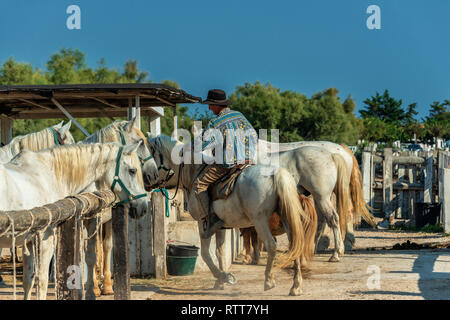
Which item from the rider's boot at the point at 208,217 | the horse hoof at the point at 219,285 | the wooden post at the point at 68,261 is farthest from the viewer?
the horse hoof at the point at 219,285

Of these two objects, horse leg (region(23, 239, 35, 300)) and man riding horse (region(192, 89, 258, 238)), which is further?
man riding horse (region(192, 89, 258, 238))

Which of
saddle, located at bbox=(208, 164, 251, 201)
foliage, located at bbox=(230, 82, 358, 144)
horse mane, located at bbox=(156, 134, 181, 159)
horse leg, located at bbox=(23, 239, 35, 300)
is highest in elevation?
foliage, located at bbox=(230, 82, 358, 144)

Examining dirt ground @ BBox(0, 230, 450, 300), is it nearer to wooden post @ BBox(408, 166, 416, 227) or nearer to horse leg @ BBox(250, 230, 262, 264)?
horse leg @ BBox(250, 230, 262, 264)

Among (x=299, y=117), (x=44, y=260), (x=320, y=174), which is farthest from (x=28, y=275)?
(x=299, y=117)

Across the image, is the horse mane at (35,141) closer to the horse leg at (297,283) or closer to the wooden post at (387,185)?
the horse leg at (297,283)

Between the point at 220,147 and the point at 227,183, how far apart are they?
19.3 inches

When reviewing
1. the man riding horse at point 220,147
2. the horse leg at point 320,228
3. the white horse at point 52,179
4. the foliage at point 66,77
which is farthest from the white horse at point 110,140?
the foliage at point 66,77

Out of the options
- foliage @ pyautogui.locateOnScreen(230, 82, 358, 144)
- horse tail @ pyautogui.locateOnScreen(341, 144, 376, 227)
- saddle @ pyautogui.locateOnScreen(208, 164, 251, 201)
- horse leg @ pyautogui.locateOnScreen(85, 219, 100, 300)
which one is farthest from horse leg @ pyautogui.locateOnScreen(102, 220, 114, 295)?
foliage @ pyautogui.locateOnScreen(230, 82, 358, 144)

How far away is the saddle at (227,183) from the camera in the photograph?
734 centimetres

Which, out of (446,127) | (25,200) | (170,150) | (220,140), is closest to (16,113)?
(170,150)

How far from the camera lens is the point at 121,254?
4547mm

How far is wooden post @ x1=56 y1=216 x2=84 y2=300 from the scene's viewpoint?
142 inches

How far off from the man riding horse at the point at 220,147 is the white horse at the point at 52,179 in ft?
5.79
